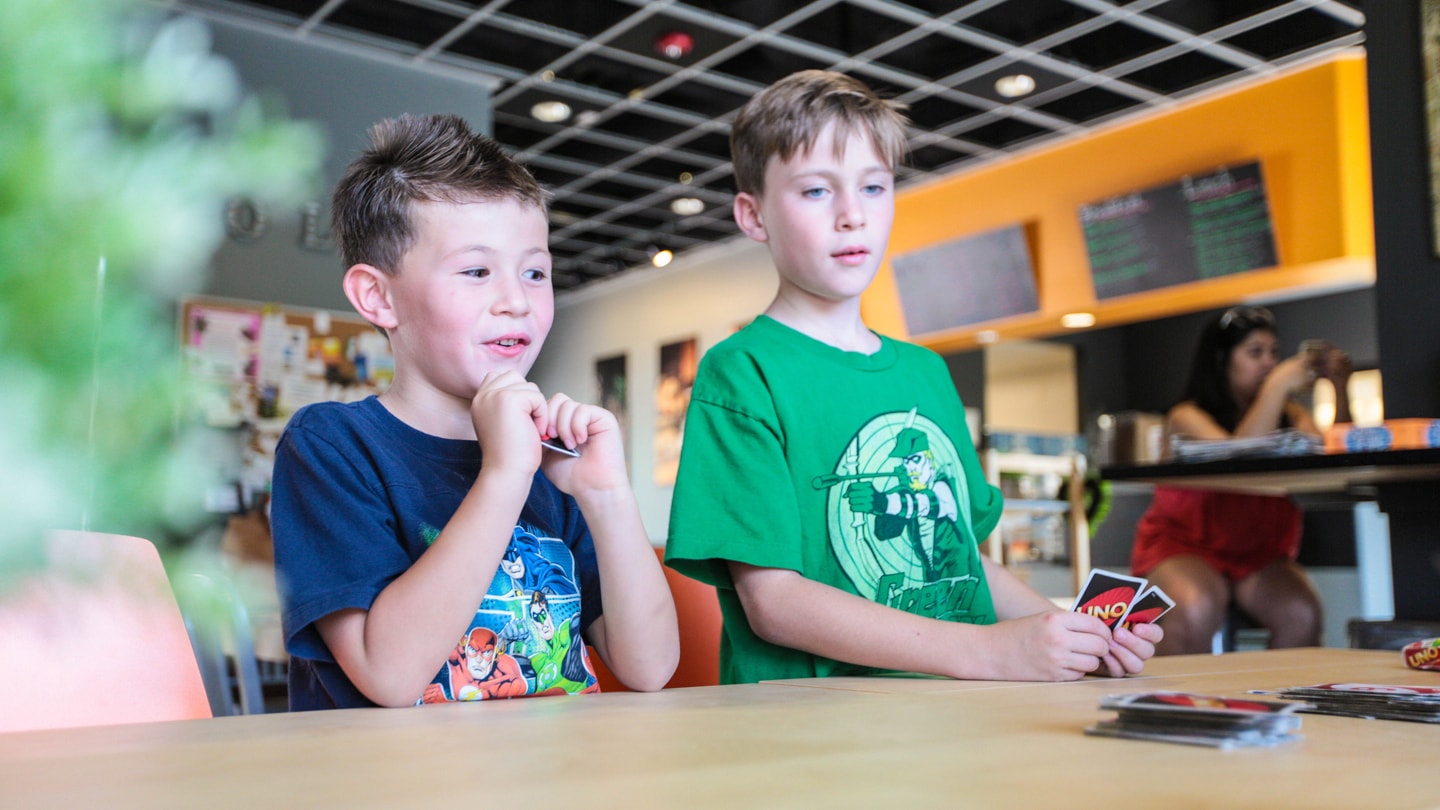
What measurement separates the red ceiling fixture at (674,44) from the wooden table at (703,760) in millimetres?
4269

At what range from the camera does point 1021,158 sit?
6.04 metres

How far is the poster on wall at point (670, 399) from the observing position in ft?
28.3

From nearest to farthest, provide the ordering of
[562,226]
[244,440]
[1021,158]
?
1. [244,440]
2. [1021,158]
3. [562,226]

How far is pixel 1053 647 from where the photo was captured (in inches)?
39.7

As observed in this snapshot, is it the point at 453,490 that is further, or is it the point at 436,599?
the point at 453,490

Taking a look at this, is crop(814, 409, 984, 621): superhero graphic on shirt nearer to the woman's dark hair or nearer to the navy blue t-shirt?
the navy blue t-shirt

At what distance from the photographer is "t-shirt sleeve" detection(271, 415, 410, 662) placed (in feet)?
3.22

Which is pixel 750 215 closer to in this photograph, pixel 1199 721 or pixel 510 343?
pixel 510 343

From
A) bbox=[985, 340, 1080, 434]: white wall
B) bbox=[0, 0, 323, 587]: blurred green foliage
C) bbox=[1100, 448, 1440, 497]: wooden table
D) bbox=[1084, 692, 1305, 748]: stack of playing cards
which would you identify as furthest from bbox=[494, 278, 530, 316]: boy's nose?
bbox=[985, 340, 1080, 434]: white wall

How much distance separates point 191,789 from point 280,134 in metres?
0.39

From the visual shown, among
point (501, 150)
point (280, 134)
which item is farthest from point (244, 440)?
point (280, 134)

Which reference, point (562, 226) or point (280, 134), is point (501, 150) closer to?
point (280, 134)

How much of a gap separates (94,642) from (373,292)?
107cm

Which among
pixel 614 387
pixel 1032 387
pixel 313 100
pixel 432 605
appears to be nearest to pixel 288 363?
pixel 313 100
